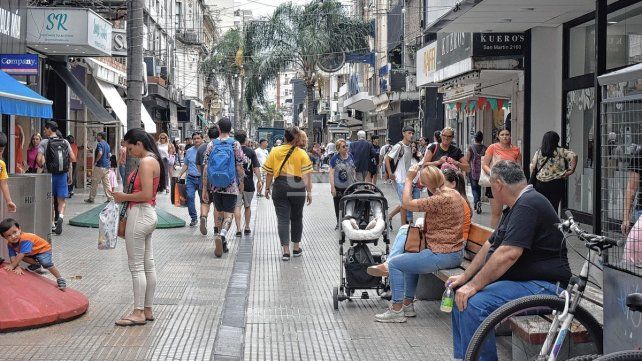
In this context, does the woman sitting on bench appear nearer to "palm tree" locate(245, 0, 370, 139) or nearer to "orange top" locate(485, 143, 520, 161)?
"orange top" locate(485, 143, 520, 161)

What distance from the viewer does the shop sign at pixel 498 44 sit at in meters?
17.1

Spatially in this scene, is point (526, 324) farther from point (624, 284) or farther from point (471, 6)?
point (471, 6)

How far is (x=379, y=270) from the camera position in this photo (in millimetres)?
8094

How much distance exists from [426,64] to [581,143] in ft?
31.6

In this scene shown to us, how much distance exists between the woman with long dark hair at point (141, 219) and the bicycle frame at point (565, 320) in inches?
149

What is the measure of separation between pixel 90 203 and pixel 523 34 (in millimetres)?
10392

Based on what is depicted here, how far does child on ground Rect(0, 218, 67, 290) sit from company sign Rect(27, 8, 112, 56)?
11.6 meters

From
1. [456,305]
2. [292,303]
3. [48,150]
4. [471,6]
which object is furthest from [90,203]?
[456,305]

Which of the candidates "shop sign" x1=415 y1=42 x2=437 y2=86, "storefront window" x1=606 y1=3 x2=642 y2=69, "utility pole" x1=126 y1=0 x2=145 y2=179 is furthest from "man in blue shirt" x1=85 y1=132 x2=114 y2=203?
"storefront window" x1=606 y1=3 x2=642 y2=69

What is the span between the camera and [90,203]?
69.1 ft

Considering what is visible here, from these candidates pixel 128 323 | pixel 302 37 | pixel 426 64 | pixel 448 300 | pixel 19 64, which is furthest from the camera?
pixel 302 37

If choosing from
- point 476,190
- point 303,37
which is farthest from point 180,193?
point 303,37

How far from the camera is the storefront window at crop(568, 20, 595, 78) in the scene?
14.8 meters

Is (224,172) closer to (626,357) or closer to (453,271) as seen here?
(453,271)
